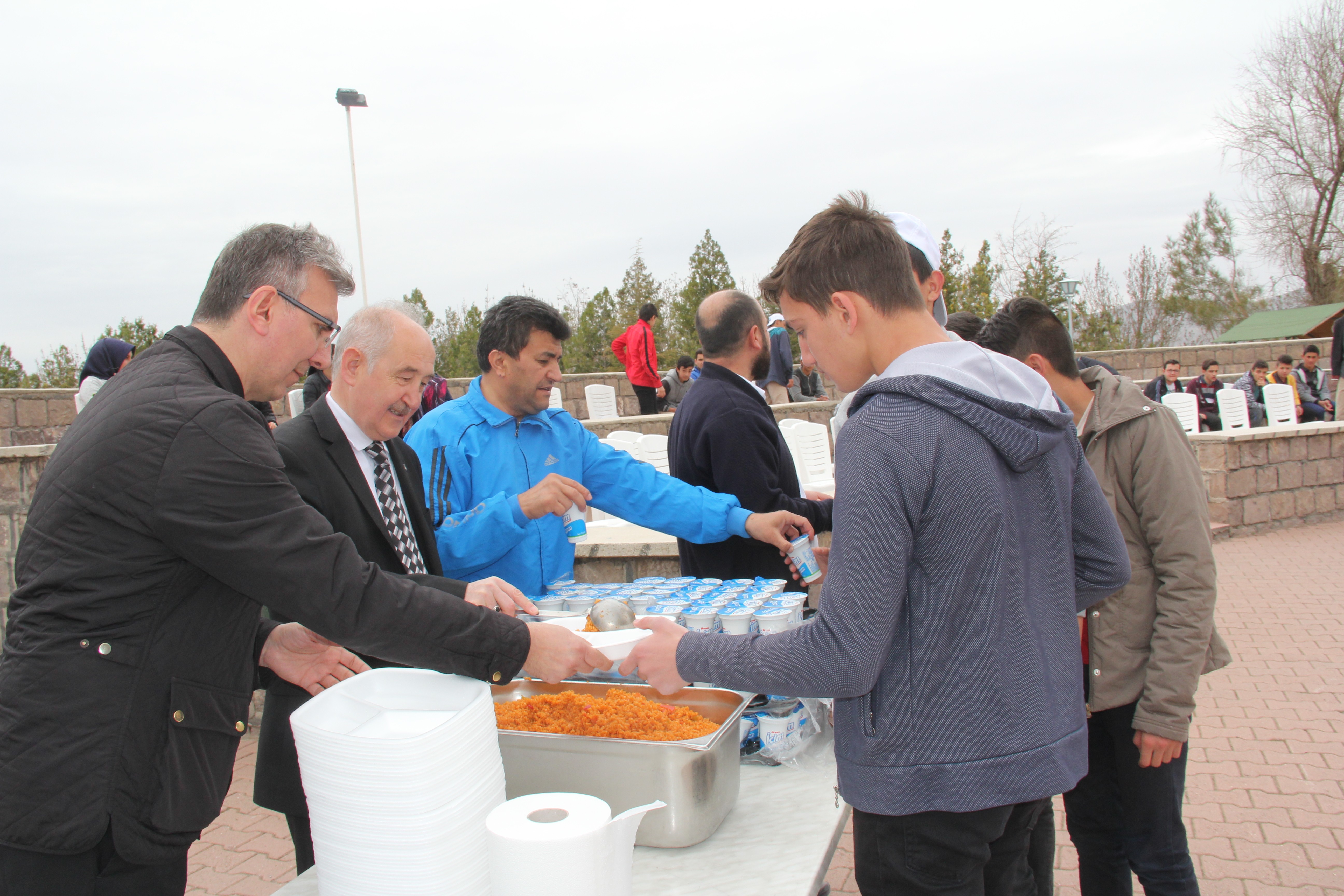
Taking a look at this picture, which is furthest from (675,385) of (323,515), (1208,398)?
(323,515)

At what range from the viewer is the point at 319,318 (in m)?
1.82

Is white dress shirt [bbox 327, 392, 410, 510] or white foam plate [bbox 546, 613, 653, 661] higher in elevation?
white dress shirt [bbox 327, 392, 410, 510]

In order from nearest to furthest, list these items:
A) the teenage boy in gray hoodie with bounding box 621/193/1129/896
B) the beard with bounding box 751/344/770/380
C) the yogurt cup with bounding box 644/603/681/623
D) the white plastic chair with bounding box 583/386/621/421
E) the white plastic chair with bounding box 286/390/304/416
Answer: the teenage boy in gray hoodie with bounding box 621/193/1129/896
the yogurt cup with bounding box 644/603/681/623
the beard with bounding box 751/344/770/380
the white plastic chair with bounding box 286/390/304/416
the white plastic chair with bounding box 583/386/621/421

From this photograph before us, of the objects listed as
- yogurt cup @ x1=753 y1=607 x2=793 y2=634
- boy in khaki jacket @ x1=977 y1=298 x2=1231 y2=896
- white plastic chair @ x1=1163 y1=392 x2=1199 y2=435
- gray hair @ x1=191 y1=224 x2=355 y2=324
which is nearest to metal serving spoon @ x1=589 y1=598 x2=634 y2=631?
yogurt cup @ x1=753 y1=607 x2=793 y2=634

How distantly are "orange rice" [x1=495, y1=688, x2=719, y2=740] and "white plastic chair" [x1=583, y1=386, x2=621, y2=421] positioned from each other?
13.0 m

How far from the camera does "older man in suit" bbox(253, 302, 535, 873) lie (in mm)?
2176

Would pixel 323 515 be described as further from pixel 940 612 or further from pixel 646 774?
pixel 940 612

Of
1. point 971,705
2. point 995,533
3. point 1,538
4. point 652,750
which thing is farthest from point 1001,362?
point 1,538

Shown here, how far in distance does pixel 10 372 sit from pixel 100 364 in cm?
1270

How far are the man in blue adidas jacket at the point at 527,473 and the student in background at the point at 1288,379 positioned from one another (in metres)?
15.6

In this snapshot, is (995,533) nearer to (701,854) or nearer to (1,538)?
(701,854)

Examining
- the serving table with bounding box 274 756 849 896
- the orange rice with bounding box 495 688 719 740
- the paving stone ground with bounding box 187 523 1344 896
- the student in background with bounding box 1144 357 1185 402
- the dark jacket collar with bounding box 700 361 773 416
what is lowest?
the paving stone ground with bounding box 187 523 1344 896

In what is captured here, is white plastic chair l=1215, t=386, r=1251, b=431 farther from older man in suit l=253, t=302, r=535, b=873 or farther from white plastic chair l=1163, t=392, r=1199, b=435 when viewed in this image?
older man in suit l=253, t=302, r=535, b=873

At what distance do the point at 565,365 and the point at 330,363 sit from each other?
2052 cm
